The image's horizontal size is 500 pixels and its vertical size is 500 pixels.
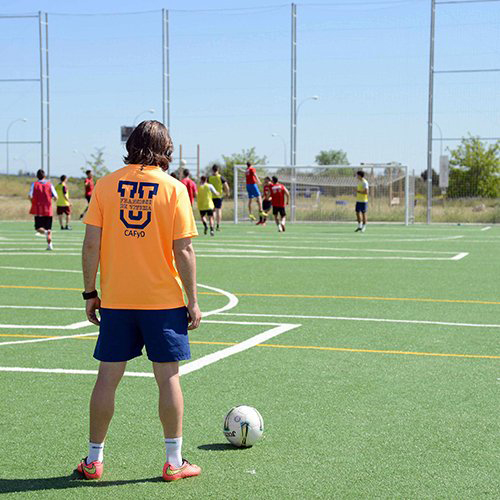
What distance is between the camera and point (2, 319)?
10180 mm

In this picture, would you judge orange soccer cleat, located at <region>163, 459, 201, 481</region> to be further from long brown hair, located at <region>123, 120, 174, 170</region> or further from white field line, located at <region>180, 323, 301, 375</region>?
white field line, located at <region>180, 323, 301, 375</region>

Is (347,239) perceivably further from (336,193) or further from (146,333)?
(146,333)

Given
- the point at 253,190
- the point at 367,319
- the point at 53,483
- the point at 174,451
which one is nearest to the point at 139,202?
the point at 174,451

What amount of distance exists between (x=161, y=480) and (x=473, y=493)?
59.7 inches

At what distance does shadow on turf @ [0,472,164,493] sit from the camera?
4.42 metres

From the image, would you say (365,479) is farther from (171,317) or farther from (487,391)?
(487,391)

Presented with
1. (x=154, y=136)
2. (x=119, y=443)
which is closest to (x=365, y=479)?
(x=119, y=443)

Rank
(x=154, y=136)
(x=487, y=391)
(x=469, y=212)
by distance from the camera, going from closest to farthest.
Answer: (x=154, y=136)
(x=487, y=391)
(x=469, y=212)

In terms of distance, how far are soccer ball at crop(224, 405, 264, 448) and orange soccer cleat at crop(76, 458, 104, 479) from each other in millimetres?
829

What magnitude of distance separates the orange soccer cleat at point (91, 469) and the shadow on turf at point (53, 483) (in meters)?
0.03

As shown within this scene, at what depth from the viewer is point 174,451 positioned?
4.59m

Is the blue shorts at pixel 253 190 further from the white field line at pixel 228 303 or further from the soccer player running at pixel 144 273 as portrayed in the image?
the soccer player running at pixel 144 273

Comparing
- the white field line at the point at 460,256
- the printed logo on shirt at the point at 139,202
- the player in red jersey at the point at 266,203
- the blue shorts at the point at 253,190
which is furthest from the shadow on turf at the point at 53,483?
the player in red jersey at the point at 266,203

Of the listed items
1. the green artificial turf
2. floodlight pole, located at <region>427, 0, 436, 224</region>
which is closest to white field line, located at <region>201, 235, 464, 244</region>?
floodlight pole, located at <region>427, 0, 436, 224</region>
